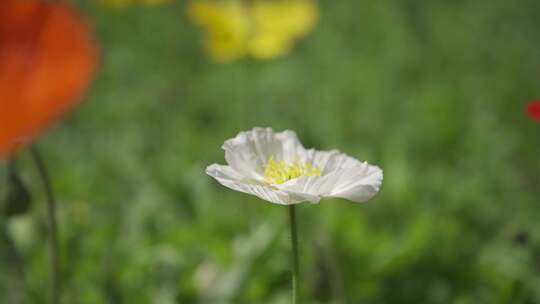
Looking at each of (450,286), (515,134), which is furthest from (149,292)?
(515,134)

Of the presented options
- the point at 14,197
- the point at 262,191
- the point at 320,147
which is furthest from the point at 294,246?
the point at 320,147

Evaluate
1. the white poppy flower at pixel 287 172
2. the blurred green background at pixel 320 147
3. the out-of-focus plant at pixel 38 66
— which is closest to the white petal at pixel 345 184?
the white poppy flower at pixel 287 172

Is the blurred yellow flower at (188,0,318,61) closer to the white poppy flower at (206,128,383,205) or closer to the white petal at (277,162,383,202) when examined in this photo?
the white poppy flower at (206,128,383,205)

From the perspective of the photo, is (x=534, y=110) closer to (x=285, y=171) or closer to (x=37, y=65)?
(x=285, y=171)

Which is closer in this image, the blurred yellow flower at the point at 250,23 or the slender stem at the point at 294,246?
the slender stem at the point at 294,246

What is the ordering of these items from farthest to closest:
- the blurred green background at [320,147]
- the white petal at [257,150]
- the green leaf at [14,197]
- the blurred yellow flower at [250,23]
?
the blurred yellow flower at [250,23] → the blurred green background at [320,147] → the green leaf at [14,197] → the white petal at [257,150]

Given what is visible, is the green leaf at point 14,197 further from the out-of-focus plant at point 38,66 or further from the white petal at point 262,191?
the white petal at point 262,191

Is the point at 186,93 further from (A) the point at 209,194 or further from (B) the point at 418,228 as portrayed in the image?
(B) the point at 418,228
